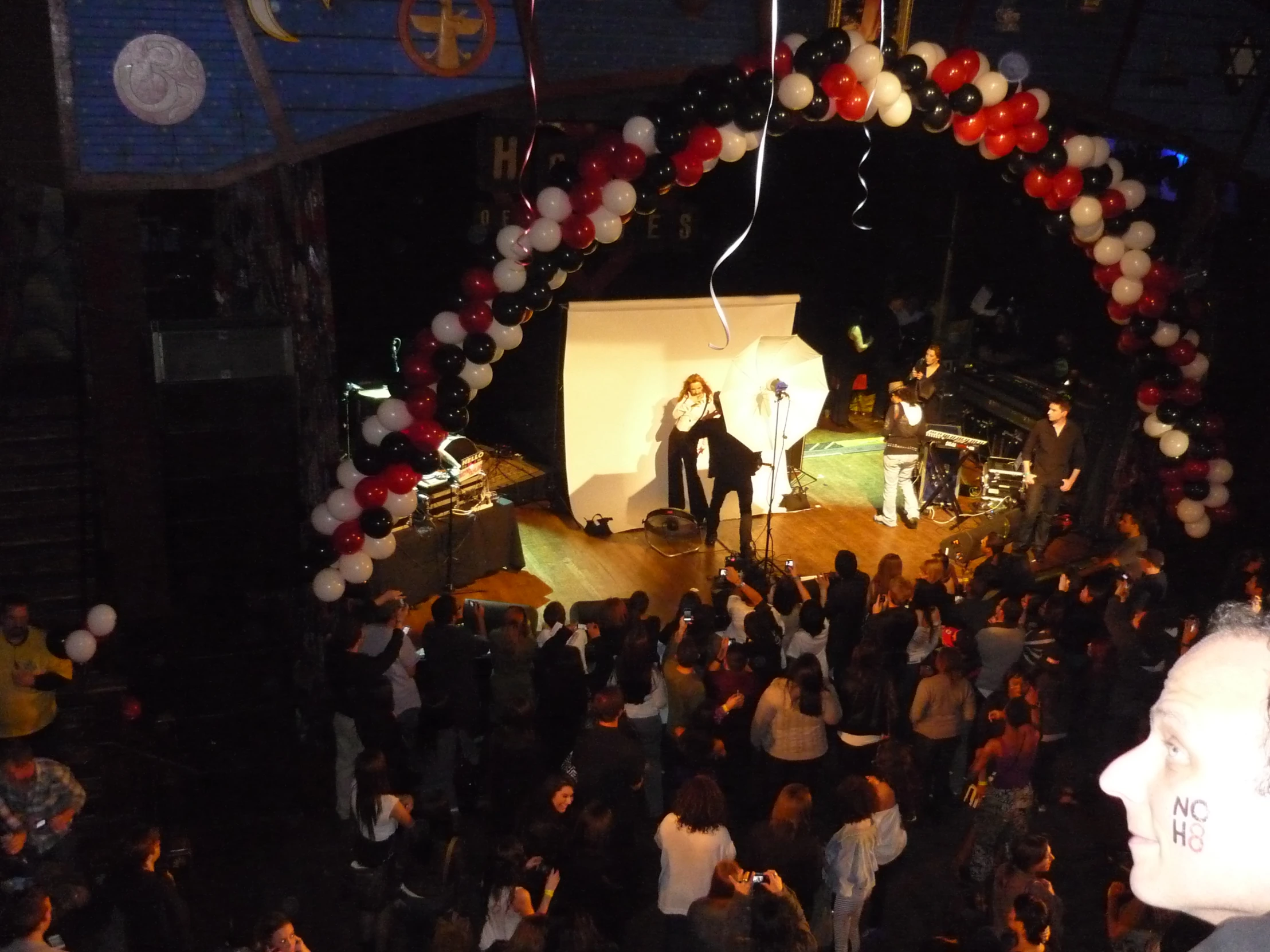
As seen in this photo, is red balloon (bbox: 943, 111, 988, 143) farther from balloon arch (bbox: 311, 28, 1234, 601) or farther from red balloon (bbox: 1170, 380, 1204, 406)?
red balloon (bbox: 1170, 380, 1204, 406)

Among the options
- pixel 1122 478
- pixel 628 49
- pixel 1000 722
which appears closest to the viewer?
pixel 1000 722

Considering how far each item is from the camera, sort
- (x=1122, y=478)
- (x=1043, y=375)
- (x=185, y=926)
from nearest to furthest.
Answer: (x=185, y=926) < (x=1122, y=478) < (x=1043, y=375)

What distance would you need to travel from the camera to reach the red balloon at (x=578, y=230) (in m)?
6.52

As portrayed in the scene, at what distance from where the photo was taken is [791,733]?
5.36 meters

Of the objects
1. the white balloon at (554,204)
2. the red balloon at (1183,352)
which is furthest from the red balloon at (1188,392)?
the white balloon at (554,204)

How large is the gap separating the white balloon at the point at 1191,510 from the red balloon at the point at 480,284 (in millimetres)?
5371

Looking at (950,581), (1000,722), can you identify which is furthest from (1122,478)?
(1000,722)

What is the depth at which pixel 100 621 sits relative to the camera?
5750 mm

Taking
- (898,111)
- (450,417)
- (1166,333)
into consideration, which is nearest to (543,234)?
(450,417)

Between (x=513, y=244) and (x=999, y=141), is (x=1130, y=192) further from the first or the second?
(x=513, y=244)

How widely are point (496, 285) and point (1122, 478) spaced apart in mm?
6065

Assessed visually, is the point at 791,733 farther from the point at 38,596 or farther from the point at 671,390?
the point at 671,390

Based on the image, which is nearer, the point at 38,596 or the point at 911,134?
the point at 38,596

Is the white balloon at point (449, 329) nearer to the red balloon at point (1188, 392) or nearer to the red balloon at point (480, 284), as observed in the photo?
the red balloon at point (480, 284)
